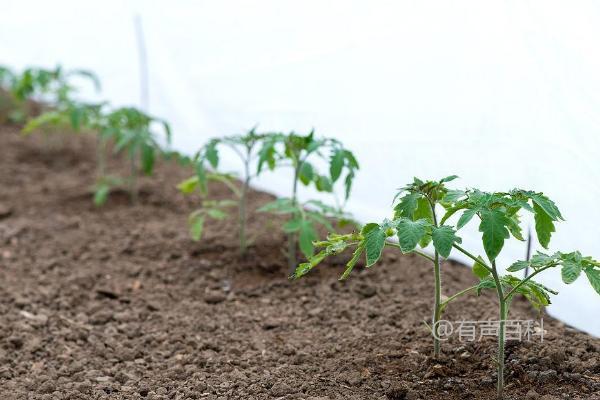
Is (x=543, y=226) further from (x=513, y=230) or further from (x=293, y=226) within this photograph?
(x=293, y=226)

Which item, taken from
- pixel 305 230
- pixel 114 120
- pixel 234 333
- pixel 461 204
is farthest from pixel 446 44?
pixel 114 120

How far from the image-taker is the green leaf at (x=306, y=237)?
2.63 m

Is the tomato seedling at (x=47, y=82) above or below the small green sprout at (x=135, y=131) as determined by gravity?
above

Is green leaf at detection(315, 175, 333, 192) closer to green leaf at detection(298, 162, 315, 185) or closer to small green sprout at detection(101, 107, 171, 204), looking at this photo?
green leaf at detection(298, 162, 315, 185)

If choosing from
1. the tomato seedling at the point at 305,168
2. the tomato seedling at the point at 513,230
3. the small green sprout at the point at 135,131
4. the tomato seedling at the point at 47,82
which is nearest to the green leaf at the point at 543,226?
the tomato seedling at the point at 513,230

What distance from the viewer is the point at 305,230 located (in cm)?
267

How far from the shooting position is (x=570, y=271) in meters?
1.58

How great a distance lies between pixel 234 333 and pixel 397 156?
3.61ft

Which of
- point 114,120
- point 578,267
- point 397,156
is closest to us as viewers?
point 578,267

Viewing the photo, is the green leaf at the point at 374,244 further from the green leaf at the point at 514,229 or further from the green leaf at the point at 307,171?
the green leaf at the point at 307,171

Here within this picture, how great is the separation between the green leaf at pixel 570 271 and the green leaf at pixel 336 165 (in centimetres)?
94

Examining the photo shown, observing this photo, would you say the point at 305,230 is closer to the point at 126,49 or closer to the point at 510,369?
the point at 510,369

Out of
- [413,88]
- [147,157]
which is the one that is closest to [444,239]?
[413,88]

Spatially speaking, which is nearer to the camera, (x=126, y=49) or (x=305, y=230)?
(x=305, y=230)
